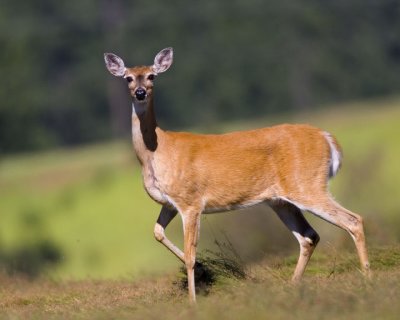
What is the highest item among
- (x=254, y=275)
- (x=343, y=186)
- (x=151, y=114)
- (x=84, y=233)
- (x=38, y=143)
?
(x=151, y=114)

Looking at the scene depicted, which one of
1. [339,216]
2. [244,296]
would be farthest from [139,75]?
[244,296]

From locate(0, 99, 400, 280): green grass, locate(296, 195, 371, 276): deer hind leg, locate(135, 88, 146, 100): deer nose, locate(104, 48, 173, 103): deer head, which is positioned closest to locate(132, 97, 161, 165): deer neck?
locate(104, 48, 173, 103): deer head

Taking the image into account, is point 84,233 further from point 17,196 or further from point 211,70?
point 211,70

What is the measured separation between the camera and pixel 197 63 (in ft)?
224

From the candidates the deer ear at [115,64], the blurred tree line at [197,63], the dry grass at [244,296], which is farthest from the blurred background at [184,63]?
the deer ear at [115,64]

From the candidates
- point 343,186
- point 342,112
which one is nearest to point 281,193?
point 343,186

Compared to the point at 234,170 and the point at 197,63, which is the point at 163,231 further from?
the point at 197,63

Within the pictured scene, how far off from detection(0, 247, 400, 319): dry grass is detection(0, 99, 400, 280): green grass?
11571mm

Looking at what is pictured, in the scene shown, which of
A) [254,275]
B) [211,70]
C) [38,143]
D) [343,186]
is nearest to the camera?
[254,275]

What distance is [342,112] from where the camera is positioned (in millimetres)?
47156

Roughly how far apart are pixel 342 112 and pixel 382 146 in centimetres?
861

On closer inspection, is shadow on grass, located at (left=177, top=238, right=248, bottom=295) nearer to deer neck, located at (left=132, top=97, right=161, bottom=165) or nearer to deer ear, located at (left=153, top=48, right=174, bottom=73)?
deer neck, located at (left=132, top=97, right=161, bottom=165)

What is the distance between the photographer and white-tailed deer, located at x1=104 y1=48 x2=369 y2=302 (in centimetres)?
1213

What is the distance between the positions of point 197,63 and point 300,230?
5578 cm
